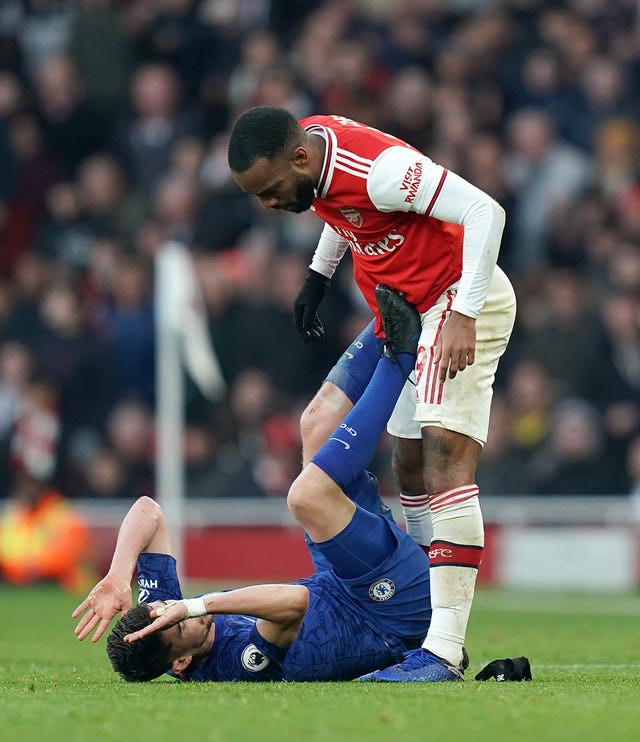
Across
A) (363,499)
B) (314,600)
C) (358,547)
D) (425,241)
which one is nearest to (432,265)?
(425,241)

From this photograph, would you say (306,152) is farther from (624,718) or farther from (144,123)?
(144,123)

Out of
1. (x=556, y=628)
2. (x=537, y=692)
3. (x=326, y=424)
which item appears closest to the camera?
(x=537, y=692)

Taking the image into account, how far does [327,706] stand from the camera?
Answer: 4926mm

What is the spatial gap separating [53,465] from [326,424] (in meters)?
8.19

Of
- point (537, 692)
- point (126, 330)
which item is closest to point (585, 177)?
point (126, 330)

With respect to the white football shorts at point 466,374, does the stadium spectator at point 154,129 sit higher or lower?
higher

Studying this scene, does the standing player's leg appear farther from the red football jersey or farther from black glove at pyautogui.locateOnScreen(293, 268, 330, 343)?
black glove at pyautogui.locateOnScreen(293, 268, 330, 343)

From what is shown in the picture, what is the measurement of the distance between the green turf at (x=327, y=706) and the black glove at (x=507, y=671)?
0.23ft

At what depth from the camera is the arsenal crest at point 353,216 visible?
6195 mm

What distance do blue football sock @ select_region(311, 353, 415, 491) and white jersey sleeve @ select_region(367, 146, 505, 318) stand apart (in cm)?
44

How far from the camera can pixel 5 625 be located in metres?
9.89

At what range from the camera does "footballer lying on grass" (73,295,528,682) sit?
5.81 meters

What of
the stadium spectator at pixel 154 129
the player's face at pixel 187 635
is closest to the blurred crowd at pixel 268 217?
the stadium spectator at pixel 154 129

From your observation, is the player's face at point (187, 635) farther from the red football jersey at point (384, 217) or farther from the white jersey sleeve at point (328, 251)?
the white jersey sleeve at point (328, 251)
